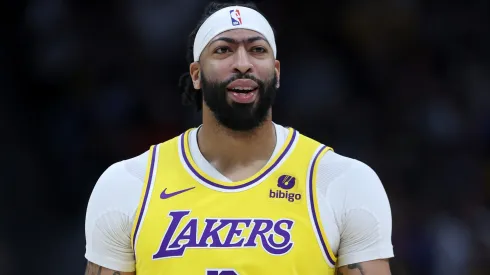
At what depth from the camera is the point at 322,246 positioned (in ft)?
12.9

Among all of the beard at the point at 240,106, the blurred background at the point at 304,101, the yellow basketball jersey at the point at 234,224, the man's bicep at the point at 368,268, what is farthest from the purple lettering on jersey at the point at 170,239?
the blurred background at the point at 304,101

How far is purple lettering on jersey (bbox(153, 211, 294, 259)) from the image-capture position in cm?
393

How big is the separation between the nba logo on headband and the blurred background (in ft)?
10.1

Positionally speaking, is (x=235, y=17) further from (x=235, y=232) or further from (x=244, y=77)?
(x=235, y=232)

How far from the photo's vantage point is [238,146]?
4.25 m

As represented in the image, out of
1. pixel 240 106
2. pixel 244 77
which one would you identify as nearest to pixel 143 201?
pixel 240 106

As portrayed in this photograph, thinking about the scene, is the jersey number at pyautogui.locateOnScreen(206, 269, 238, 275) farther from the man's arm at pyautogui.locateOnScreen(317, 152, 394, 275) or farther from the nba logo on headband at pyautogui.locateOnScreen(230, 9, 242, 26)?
the nba logo on headband at pyautogui.locateOnScreen(230, 9, 242, 26)

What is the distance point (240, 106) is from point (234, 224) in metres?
0.53

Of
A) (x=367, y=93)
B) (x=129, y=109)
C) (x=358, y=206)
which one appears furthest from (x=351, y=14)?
(x=358, y=206)

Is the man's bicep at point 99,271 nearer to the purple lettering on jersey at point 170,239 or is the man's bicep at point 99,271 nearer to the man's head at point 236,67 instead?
the purple lettering on jersey at point 170,239

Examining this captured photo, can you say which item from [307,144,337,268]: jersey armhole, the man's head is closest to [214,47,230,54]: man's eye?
the man's head

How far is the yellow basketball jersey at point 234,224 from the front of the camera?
12.8ft

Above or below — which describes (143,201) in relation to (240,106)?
below
